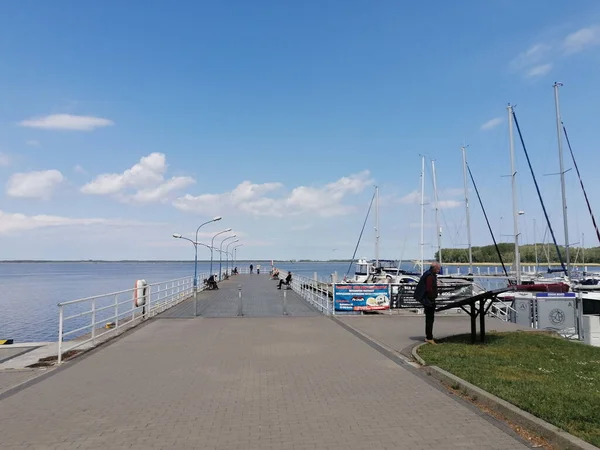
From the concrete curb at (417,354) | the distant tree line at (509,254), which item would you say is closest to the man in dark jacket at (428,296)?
the concrete curb at (417,354)

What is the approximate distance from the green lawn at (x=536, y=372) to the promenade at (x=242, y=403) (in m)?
0.60

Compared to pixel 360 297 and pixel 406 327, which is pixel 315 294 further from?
pixel 406 327

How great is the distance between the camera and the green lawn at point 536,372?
5.40m

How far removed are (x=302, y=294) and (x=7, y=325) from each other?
1683 centimetres

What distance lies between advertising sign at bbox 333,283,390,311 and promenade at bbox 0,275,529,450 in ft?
20.0

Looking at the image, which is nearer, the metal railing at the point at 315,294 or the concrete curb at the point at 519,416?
the concrete curb at the point at 519,416

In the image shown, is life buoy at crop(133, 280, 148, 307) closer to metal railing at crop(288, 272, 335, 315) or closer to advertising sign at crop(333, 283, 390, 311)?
metal railing at crop(288, 272, 335, 315)

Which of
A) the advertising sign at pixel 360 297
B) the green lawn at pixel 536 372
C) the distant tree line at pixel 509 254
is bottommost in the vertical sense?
the green lawn at pixel 536 372

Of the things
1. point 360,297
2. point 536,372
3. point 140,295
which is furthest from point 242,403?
point 360,297

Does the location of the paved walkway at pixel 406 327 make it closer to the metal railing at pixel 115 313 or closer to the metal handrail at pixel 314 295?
the metal handrail at pixel 314 295

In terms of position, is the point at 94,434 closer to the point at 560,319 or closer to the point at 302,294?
the point at 560,319

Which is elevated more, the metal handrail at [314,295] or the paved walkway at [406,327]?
the metal handrail at [314,295]

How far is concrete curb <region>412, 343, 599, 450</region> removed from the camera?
459 centimetres

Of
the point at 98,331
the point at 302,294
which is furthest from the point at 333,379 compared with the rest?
the point at 302,294
